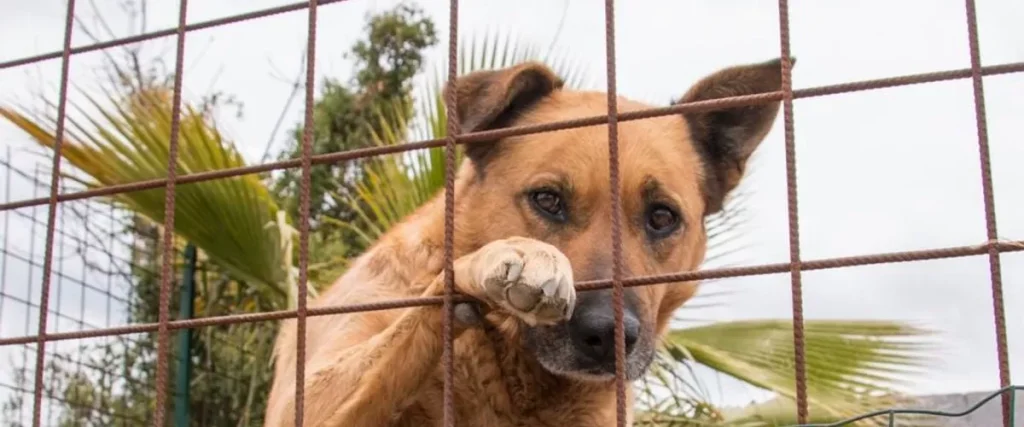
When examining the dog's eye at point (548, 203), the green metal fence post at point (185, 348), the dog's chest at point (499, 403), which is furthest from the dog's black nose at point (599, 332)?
the green metal fence post at point (185, 348)

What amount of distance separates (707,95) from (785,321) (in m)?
2.47

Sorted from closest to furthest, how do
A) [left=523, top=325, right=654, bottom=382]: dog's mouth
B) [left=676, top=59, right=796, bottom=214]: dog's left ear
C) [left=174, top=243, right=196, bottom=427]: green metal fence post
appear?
1. [left=523, top=325, right=654, bottom=382]: dog's mouth
2. [left=676, top=59, right=796, bottom=214]: dog's left ear
3. [left=174, top=243, right=196, bottom=427]: green metal fence post

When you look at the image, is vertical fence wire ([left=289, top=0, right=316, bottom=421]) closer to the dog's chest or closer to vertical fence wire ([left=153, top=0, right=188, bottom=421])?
vertical fence wire ([left=153, top=0, right=188, bottom=421])

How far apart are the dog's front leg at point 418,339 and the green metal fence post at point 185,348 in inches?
158

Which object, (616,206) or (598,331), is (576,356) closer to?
(598,331)

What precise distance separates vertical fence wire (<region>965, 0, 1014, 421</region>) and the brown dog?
0.79 meters

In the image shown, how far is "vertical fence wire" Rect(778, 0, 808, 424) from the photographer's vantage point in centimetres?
199

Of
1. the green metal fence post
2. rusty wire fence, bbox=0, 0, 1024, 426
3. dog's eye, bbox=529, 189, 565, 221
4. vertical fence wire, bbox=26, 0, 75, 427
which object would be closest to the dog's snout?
rusty wire fence, bbox=0, 0, 1024, 426

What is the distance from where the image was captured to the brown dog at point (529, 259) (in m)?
2.63

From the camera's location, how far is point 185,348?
686 cm

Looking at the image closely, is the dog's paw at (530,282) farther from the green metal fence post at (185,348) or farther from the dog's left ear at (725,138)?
the green metal fence post at (185,348)

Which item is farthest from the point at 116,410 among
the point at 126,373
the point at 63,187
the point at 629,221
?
the point at 629,221

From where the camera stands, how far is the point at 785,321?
Answer: 541 centimetres

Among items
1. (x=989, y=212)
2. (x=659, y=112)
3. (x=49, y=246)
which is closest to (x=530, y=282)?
(x=659, y=112)
